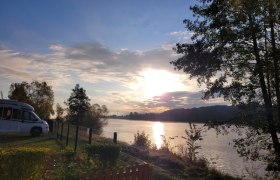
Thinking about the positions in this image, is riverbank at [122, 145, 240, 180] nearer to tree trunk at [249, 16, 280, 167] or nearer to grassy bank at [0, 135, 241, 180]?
grassy bank at [0, 135, 241, 180]

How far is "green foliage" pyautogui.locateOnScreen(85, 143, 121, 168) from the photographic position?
1354cm

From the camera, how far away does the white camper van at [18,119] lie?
27.2 m

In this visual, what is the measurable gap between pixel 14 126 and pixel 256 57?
2018cm

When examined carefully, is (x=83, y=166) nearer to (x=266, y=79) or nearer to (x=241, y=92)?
(x=241, y=92)

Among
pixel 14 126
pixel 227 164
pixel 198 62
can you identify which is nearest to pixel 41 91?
pixel 14 126

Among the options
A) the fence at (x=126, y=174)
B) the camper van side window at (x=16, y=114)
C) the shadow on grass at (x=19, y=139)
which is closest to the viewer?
the fence at (x=126, y=174)

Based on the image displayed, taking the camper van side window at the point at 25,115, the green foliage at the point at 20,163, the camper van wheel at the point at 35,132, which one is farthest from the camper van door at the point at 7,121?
the green foliage at the point at 20,163

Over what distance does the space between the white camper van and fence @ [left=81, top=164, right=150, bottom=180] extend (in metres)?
19.7

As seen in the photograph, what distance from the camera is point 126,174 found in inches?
373

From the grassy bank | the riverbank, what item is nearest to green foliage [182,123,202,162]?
the riverbank

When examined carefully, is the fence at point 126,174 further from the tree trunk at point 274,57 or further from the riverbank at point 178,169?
the tree trunk at point 274,57

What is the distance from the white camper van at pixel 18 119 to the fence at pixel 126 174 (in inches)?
776

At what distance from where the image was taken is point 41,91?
59.0m

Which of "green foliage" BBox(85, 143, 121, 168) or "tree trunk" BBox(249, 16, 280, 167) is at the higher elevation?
"tree trunk" BBox(249, 16, 280, 167)
